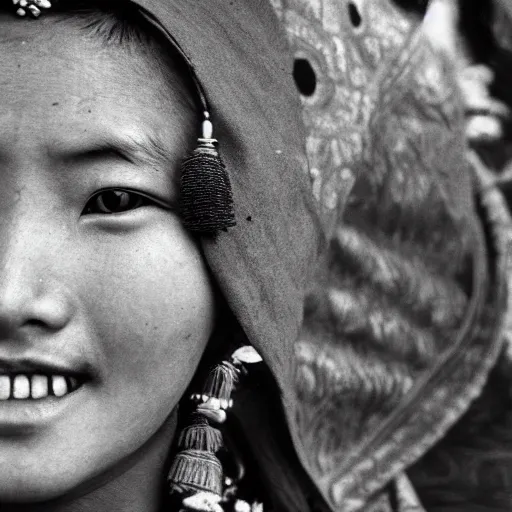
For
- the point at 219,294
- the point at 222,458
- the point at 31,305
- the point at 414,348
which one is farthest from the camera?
the point at 414,348

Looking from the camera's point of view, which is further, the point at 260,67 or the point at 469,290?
the point at 469,290

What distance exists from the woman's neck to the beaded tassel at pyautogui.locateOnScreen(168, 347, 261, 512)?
0.07 ft

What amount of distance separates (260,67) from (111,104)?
0.26m

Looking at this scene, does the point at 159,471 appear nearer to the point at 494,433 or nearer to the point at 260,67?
the point at 260,67

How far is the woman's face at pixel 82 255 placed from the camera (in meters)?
1.06

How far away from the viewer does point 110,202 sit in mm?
1114

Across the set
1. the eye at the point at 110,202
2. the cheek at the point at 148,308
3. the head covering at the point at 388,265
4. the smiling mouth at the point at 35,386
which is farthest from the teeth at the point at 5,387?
the head covering at the point at 388,265

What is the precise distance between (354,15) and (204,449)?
816 mm

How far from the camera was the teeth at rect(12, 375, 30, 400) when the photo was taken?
1.07m

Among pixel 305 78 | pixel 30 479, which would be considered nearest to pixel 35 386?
pixel 30 479

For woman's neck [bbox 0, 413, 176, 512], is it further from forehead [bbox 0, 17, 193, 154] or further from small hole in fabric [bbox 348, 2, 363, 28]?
small hole in fabric [bbox 348, 2, 363, 28]

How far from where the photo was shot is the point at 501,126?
193cm

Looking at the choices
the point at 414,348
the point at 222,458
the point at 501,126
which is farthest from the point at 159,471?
the point at 501,126

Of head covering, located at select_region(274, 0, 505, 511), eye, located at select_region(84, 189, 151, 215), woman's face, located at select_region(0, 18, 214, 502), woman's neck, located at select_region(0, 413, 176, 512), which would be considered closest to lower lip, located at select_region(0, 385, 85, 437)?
woman's face, located at select_region(0, 18, 214, 502)
